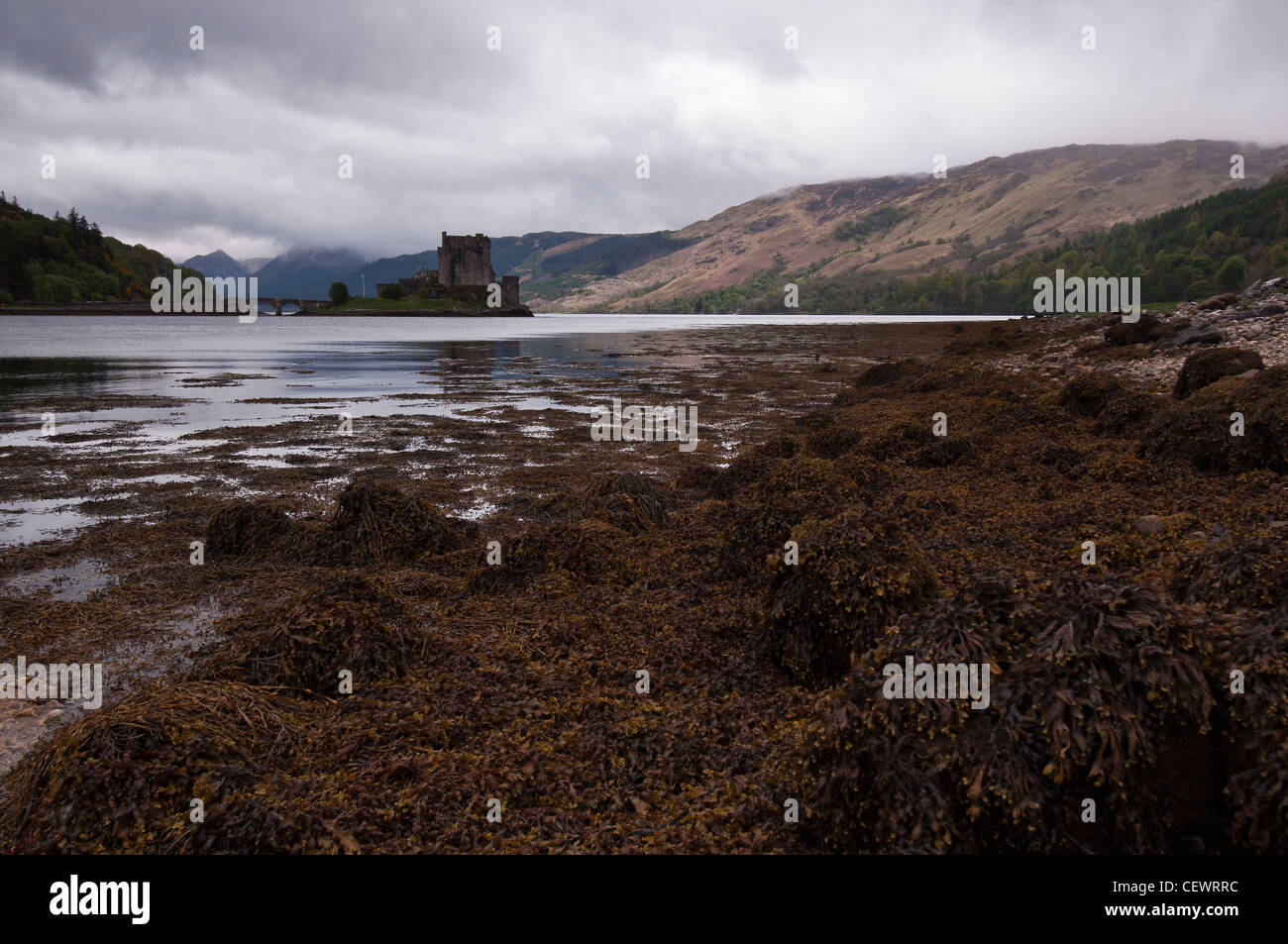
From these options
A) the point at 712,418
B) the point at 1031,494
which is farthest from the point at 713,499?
the point at 712,418

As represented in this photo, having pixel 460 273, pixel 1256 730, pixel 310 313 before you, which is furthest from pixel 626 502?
pixel 310 313

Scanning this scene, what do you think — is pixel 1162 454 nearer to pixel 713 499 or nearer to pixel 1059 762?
pixel 713 499

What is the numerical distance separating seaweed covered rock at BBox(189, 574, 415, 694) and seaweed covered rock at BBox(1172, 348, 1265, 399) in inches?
709

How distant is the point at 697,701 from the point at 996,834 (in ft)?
8.34

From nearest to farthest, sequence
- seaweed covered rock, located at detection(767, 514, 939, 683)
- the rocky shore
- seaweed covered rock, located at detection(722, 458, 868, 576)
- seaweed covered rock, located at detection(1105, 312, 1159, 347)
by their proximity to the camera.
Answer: the rocky shore
seaweed covered rock, located at detection(767, 514, 939, 683)
seaweed covered rock, located at detection(722, 458, 868, 576)
seaweed covered rock, located at detection(1105, 312, 1159, 347)

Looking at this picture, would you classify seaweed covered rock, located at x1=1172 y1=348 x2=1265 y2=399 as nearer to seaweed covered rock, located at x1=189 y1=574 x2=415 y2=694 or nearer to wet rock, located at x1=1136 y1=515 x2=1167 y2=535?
wet rock, located at x1=1136 y1=515 x2=1167 y2=535

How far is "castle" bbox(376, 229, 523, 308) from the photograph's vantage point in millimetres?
178750

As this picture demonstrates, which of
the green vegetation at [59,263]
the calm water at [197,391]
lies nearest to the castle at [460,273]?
the green vegetation at [59,263]

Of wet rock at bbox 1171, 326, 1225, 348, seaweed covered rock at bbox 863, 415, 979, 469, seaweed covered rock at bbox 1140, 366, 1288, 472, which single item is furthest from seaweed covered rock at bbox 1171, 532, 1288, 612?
wet rock at bbox 1171, 326, 1225, 348

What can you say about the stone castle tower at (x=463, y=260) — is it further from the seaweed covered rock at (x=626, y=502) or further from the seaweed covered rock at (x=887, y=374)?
the seaweed covered rock at (x=626, y=502)

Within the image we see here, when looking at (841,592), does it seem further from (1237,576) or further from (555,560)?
(555,560)

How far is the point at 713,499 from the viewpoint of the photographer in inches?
477

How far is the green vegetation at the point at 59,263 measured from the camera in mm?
137625

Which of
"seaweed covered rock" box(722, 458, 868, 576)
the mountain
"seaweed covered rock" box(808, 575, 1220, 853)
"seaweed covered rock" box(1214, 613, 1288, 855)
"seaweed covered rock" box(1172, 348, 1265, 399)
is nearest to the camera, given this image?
"seaweed covered rock" box(1214, 613, 1288, 855)
